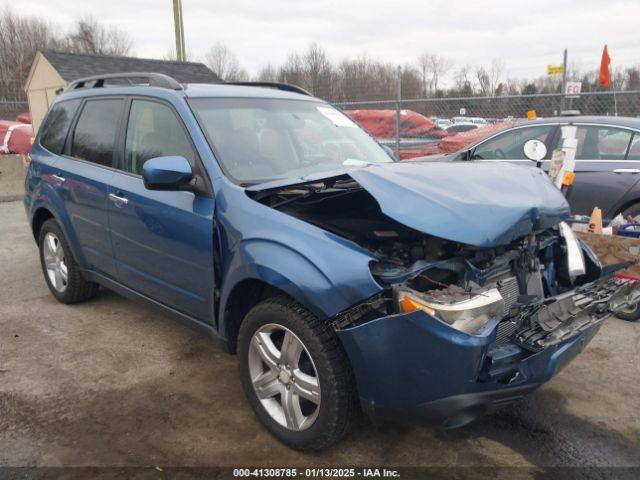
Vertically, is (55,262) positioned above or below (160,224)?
below

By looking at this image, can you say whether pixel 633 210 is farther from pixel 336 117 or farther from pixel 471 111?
pixel 471 111

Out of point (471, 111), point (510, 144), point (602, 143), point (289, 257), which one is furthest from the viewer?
point (471, 111)

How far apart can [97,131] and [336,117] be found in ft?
6.20

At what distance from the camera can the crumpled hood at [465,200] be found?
8.00 feet

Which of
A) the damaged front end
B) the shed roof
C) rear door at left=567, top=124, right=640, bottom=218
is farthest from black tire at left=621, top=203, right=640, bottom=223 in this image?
the shed roof

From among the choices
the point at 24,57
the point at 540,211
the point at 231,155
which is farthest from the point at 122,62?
the point at 24,57

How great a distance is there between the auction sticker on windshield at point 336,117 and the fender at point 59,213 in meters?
2.30

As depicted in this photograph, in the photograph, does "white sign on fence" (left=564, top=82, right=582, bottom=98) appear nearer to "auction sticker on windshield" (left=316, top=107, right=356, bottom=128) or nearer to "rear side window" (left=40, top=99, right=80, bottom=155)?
"auction sticker on windshield" (left=316, top=107, right=356, bottom=128)

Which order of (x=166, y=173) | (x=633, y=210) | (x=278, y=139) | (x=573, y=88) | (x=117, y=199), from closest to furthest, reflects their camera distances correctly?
(x=166, y=173) → (x=278, y=139) → (x=117, y=199) → (x=633, y=210) → (x=573, y=88)

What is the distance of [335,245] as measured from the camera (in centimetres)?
252

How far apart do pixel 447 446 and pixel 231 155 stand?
2078 millimetres

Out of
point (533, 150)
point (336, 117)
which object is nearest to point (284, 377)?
point (336, 117)

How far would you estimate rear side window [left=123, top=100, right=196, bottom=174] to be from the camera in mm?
3418

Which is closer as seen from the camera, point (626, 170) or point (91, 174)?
point (91, 174)
